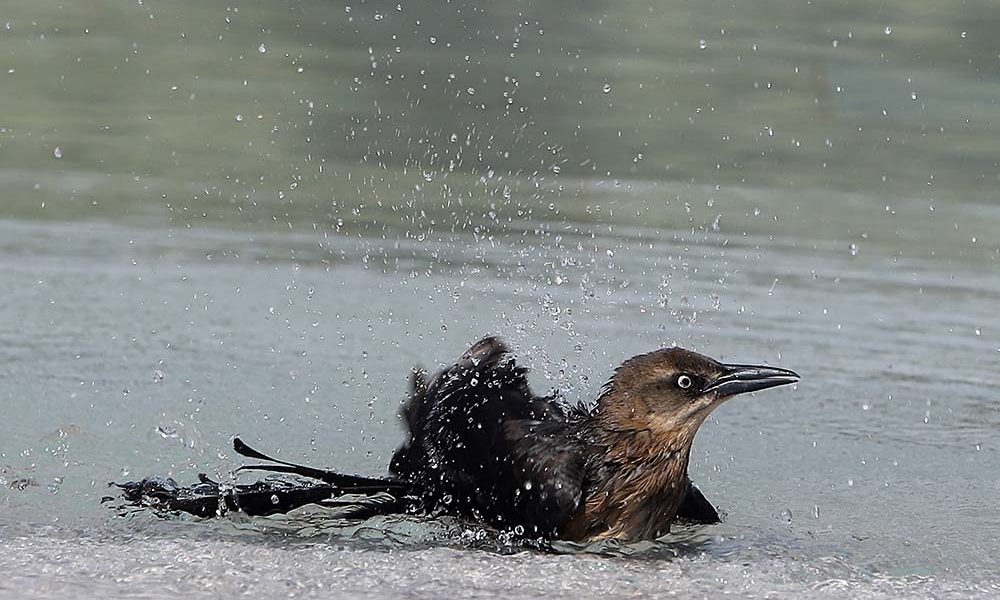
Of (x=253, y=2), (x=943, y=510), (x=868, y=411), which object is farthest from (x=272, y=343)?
(x=253, y=2)

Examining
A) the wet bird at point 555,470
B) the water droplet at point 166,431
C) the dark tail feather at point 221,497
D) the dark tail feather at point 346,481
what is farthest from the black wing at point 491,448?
the water droplet at point 166,431

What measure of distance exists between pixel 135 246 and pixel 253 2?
7684 mm

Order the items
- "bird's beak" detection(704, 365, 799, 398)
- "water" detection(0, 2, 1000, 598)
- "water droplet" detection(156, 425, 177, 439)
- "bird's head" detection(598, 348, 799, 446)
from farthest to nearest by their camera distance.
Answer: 1. "water droplet" detection(156, 425, 177, 439)
2. "bird's head" detection(598, 348, 799, 446)
3. "bird's beak" detection(704, 365, 799, 398)
4. "water" detection(0, 2, 1000, 598)

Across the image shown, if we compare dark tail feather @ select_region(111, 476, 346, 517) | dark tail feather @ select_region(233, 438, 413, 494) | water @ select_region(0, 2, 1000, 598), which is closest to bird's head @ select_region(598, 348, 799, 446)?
water @ select_region(0, 2, 1000, 598)

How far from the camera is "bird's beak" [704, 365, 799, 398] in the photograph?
5.66 meters

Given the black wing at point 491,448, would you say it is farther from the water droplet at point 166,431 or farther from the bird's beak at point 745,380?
the water droplet at point 166,431

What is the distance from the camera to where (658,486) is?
229 inches

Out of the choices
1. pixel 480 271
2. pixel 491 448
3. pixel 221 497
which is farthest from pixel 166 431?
pixel 480 271

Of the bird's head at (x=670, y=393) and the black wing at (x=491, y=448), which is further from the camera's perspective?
the bird's head at (x=670, y=393)

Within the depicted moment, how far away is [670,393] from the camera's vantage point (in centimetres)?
588

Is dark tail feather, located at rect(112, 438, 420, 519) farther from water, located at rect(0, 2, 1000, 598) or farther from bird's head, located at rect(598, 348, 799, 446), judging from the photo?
bird's head, located at rect(598, 348, 799, 446)

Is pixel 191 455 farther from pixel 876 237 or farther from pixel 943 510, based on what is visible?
pixel 876 237

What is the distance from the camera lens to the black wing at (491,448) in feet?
18.8

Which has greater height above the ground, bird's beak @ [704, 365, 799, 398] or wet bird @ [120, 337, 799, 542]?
bird's beak @ [704, 365, 799, 398]
